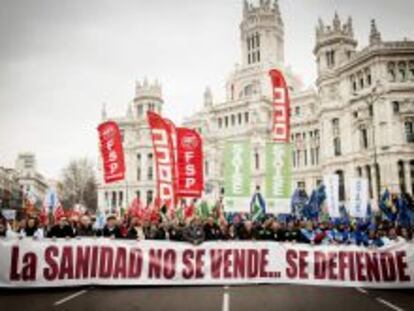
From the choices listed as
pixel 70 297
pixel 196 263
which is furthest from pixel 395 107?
pixel 70 297

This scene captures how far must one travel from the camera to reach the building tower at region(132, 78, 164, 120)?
85875 millimetres

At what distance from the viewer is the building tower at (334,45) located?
2116 inches

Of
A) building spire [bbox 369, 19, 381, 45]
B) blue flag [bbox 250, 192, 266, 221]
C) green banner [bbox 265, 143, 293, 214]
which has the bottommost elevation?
blue flag [bbox 250, 192, 266, 221]

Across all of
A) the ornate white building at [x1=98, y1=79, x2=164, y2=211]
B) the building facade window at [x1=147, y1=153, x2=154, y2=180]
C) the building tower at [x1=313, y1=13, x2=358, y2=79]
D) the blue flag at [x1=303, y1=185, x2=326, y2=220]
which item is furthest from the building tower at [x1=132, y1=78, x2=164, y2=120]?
the blue flag at [x1=303, y1=185, x2=326, y2=220]

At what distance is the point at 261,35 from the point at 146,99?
2751cm

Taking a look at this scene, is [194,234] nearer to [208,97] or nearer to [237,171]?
[237,171]

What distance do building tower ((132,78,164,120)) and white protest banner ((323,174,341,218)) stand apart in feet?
203

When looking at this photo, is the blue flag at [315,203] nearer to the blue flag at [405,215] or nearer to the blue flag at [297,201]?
the blue flag at [297,201]

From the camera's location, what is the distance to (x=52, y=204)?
28.1 m

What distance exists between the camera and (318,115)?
183ft

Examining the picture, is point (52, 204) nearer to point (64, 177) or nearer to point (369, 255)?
point (369, 255)

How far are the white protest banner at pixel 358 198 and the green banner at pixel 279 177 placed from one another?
308 inches

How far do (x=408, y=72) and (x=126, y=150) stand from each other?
5617cm

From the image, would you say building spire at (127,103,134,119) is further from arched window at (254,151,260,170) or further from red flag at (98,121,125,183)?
red flag at (98,121,125,183)
